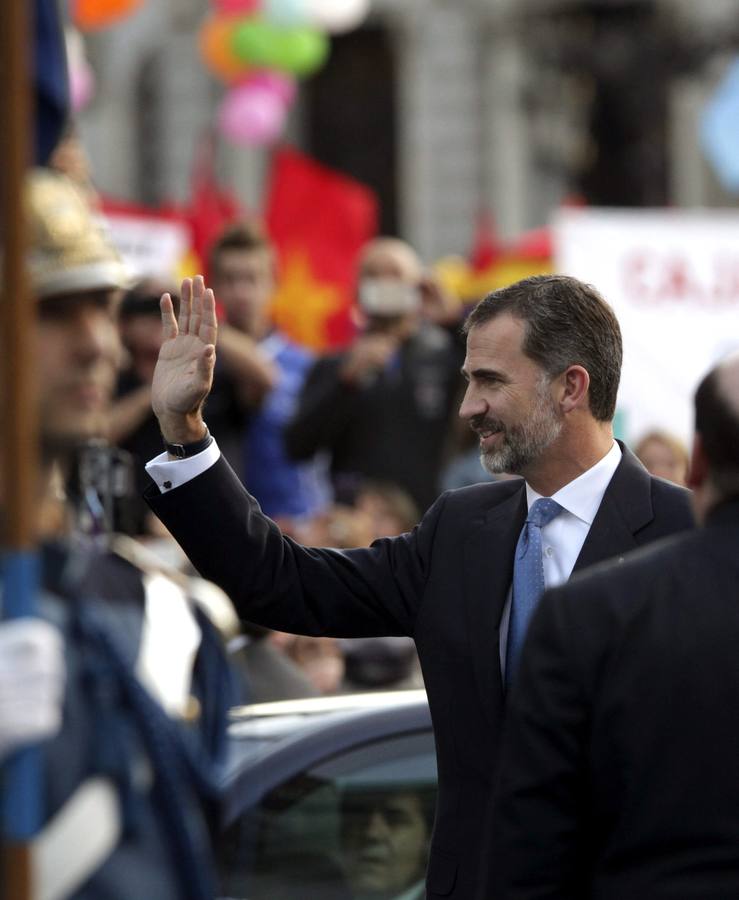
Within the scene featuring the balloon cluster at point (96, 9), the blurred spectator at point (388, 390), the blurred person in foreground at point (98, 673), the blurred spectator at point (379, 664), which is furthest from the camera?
the balloon cluster at point (96, 9)

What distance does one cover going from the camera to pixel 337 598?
146 inches

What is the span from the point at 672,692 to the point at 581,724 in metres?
0.13

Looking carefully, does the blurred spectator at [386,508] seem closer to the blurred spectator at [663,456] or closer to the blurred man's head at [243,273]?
the blurred man's head at [243,273]

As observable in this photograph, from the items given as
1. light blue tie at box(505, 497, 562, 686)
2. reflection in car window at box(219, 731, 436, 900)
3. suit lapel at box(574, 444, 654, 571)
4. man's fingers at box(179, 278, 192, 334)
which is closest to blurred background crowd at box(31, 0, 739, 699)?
man's fingers at box(179, 278, 192, 334)

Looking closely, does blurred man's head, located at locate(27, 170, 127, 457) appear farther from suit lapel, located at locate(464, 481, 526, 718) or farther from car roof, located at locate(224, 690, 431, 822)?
car roof, located at locate(224, 690, 431, 822)

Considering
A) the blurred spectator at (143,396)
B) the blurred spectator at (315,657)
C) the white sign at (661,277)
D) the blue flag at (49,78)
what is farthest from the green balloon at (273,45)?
the blue flag at (49,78)

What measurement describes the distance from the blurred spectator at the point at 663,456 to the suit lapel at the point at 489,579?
9.41 feet

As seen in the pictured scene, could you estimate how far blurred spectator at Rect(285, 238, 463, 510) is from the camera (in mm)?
7191

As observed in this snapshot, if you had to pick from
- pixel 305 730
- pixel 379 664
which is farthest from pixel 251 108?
pixel 305 730

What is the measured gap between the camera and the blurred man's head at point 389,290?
7199 mm

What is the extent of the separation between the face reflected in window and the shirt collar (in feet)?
2.76

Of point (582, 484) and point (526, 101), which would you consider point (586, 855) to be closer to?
point (582, 484)

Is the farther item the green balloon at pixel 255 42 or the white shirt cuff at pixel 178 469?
the green balloon at pixel 255 42

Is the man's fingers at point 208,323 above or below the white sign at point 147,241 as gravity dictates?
above
